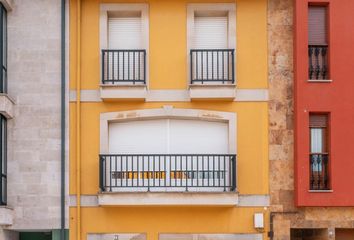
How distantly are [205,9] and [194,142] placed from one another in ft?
10.6

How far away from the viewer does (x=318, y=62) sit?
16719 millimetres

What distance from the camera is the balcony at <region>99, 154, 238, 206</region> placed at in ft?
52.7

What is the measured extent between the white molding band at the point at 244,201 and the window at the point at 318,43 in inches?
123

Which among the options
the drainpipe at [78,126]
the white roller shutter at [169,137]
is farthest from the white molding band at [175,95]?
the white roller shutter at [169,137]

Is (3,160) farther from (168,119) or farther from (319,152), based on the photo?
(319,152)

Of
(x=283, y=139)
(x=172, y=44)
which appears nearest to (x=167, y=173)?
(x=283, y=139)

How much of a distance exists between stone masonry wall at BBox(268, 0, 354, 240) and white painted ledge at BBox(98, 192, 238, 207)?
52.9 inches

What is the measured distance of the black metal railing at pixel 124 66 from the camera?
1661 centimetres

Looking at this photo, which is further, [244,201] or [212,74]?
[212,74]

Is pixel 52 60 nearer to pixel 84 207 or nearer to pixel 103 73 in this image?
pixel 103 73

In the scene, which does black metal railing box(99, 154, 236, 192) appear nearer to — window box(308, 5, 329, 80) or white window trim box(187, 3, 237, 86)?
white window trim box(187, 3, 237, 86)

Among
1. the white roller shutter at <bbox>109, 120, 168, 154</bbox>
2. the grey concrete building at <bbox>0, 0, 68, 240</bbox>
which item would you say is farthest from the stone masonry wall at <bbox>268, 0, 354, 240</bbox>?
the grey concrete building at <bbox>0, 0, 68, 240</bbox>

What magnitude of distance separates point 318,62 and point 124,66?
4666 millimetres

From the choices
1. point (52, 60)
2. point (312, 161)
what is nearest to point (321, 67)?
point (312, 161)
